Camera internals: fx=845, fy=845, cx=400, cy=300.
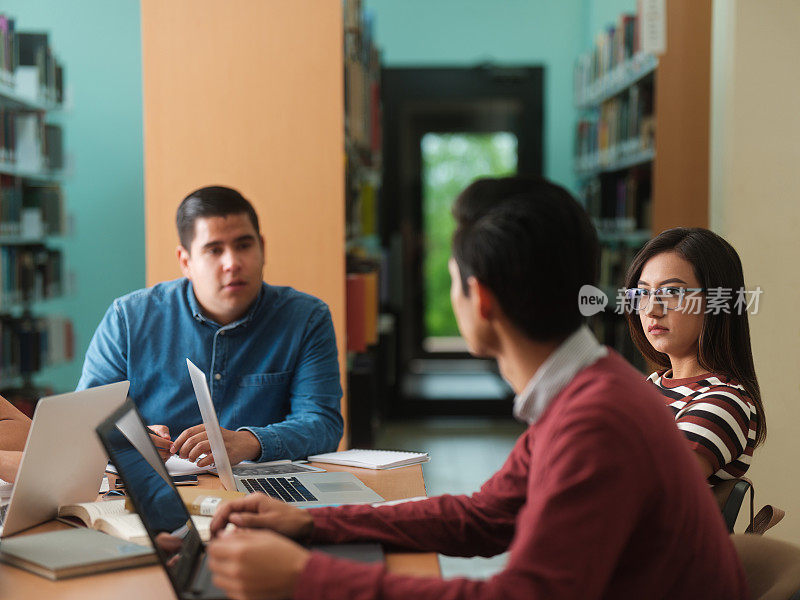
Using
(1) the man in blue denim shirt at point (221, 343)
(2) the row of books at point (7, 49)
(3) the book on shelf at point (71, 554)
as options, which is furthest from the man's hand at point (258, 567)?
(2) the row of books at point (7, 49)

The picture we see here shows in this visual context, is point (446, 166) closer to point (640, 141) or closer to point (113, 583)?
point (640, 141)

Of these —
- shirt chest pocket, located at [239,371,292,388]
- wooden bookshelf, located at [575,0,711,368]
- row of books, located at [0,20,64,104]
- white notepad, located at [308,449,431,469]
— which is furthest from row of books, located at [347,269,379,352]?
row of books, located at [0,20,64,104]

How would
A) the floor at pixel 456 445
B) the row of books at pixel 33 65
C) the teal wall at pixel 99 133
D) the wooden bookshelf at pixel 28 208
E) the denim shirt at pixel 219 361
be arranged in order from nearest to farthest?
the denim shirt at pixel 219 361 → the floor at pixel 456 445 → the wooden bookshelf at pixel 28 208 → the row of books at pixel 33 65 → the teal wall at pixel 99 133

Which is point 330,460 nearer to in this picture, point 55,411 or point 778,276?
point 55,411

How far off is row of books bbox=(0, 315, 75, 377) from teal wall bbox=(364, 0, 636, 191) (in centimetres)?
Answer: 286

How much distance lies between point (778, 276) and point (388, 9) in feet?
13.1

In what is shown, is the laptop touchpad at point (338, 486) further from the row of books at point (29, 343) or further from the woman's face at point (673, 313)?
the row of books at point (29, 343)

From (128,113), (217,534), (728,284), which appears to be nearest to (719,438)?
(728,284)

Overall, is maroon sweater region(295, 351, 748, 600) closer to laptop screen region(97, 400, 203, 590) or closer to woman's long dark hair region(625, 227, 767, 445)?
laptop screen region(97, 400, 203, 590)

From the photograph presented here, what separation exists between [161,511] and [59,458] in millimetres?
298

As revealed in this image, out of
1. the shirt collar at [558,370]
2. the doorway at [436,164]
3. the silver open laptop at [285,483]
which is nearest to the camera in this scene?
the shirt collar at [558,370]

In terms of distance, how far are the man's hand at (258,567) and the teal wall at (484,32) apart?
5278 mm

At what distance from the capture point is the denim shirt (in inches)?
79.0

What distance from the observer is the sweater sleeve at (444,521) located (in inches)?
46.3
